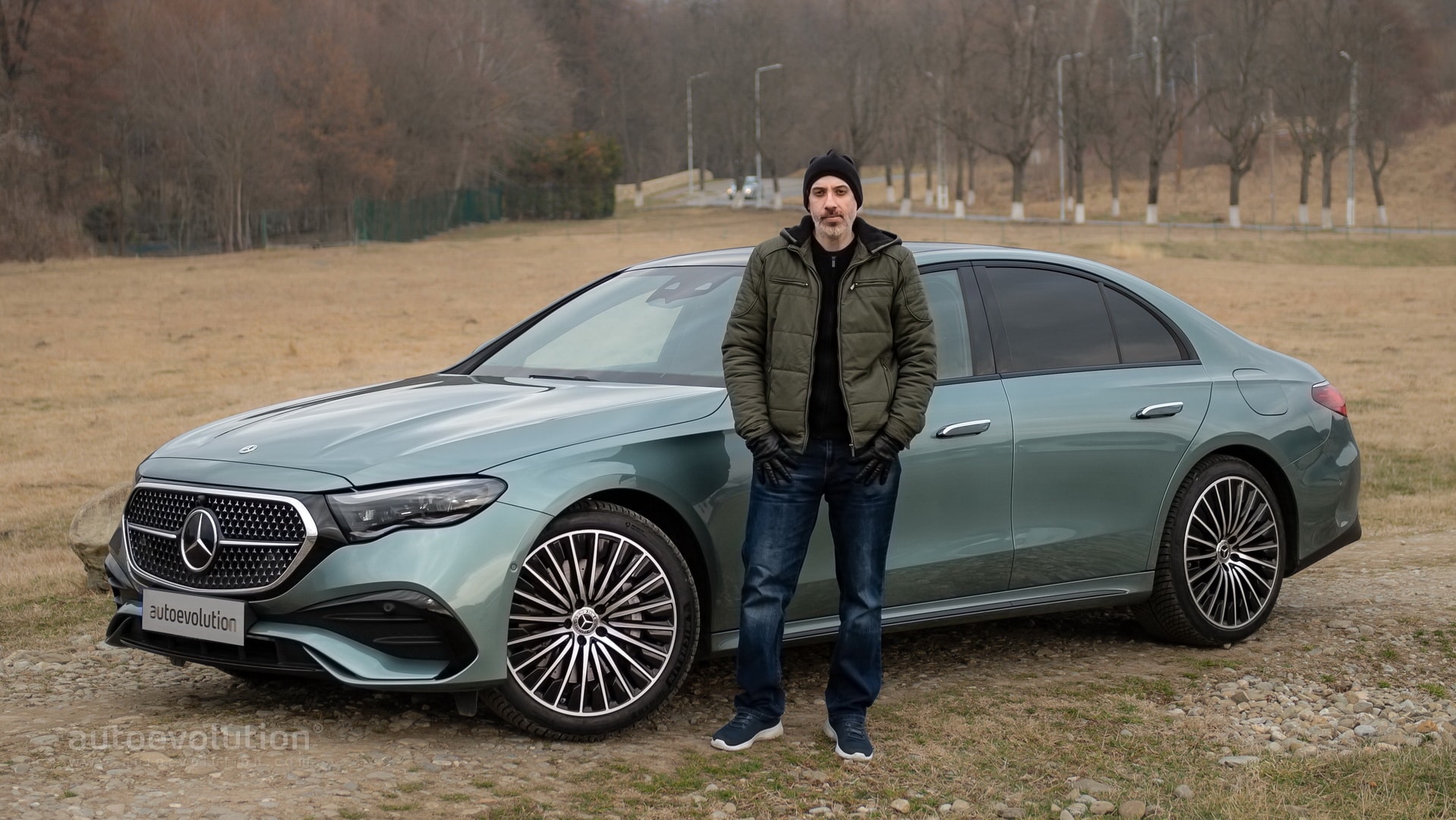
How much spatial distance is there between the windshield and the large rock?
8.79 ft

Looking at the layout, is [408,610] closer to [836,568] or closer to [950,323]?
[836,568]

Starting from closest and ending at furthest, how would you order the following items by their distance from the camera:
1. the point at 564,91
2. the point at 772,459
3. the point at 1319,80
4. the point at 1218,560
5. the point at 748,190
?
the point at 772,459 → the point at 1218,560 → the point at 1319,80 → the point at 564,91 → the point at 748,190

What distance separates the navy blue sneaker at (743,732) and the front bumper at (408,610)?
766mm

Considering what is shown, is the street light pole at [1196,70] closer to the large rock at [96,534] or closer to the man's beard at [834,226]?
the large rock at [96,534]

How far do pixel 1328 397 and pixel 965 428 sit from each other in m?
2.19

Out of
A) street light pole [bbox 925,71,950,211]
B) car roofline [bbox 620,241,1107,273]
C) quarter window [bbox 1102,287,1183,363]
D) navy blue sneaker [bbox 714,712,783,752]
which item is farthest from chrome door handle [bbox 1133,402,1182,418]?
street light pole [bbox 925,71,950,211]

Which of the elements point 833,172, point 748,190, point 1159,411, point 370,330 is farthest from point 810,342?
point 748,190

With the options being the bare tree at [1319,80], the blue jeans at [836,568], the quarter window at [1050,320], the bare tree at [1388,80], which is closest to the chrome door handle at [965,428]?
the quarter window at [1050,320]

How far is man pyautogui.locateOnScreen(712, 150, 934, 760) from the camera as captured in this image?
4.84 metres

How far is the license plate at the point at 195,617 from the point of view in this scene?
189 inches

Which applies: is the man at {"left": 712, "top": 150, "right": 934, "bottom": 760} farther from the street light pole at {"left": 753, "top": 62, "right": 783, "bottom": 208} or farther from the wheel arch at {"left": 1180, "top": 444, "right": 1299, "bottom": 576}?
the street light pole at {"left": 753, "top": 62, "right": 783, "bottom": 208}

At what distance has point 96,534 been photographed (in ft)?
25.9

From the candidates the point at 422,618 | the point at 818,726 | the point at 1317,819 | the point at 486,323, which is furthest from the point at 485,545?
the point at 486,323

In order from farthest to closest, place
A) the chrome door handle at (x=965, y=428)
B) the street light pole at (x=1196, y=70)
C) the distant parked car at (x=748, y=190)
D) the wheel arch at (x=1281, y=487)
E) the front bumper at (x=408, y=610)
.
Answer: the distant parked car at (x=748, y=190), the street light pole at (x=1196, y=70), the wheel arch at (x=1281, y=487), the chrome door handle at (x=965, y=428), the front bumper at (x=408, y=610)
